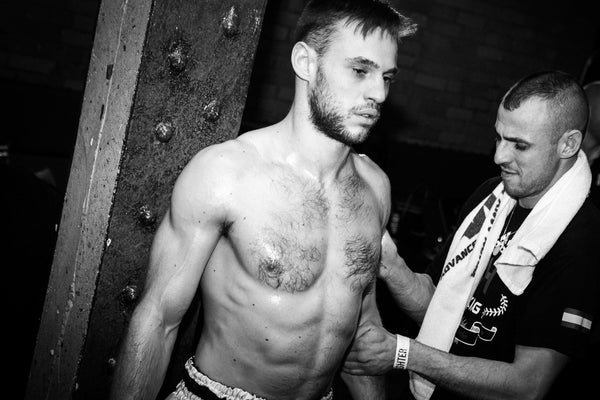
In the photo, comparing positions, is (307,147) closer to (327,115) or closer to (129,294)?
(327,115)

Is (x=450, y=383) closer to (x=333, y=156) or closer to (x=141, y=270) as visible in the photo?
(x=333, y=156)

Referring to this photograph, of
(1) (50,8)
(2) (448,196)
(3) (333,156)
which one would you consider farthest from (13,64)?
(2) (448,196)

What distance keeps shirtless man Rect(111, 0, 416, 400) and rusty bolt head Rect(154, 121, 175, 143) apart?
0.12m

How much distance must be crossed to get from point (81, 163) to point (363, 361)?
140cm

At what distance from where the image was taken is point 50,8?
14.8 feet

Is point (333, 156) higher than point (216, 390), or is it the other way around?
point (333, 156)

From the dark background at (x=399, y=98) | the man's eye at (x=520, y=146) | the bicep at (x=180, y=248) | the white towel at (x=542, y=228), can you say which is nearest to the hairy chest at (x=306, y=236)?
the bicep at (x=180, y=248)

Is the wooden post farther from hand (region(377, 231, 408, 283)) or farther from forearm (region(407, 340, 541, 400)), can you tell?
forearm (region(407, 340, 541, 400))

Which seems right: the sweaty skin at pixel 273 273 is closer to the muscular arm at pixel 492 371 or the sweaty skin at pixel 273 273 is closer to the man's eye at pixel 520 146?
the muscular arm at pixel 492 371

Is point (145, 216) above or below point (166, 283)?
above

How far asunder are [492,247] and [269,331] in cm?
147

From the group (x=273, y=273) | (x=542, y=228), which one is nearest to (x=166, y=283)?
(x=273, y=273)

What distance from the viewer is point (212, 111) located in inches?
70.4

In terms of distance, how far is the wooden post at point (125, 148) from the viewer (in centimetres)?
159
